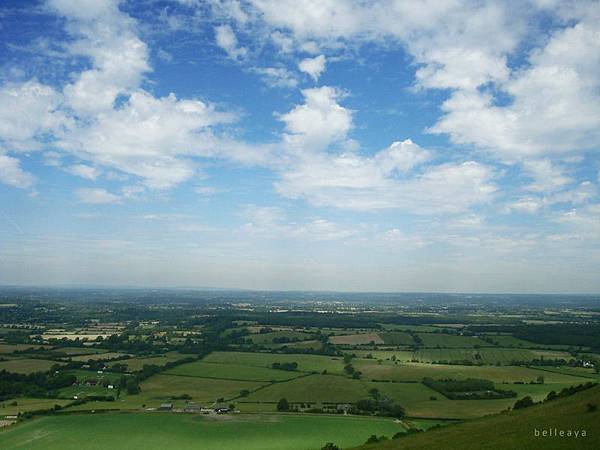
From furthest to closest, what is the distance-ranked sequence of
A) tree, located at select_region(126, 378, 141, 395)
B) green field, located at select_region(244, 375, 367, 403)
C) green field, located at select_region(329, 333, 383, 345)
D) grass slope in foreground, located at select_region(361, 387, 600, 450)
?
1. green field, located at select_region(329, 333, 383, 345)
2. tree, located at select_region(126, 378, 141, 395)
3. green field, located at select_region(244, 375, 367, 403)
4. grass slope in foreground, located at select_region(361, 387, 600, 450)

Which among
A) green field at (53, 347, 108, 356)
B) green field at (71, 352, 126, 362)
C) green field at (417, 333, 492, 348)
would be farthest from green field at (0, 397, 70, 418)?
green field at (417, 333, 492, 348)

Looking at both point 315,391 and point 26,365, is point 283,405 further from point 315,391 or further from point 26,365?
point 26,365

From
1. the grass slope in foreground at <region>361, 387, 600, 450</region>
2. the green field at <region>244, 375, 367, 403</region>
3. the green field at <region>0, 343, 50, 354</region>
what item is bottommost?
the green field at <region>0, 343, 50, 354</region>

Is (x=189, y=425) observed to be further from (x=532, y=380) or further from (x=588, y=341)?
(x=588, y=341)

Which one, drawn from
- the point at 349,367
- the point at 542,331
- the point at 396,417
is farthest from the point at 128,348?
the point at 542,331

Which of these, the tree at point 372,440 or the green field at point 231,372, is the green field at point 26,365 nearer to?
the green field at point 231,372

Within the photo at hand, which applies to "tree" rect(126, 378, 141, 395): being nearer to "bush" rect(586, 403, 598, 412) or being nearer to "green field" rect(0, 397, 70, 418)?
"green field" rect(0, 397, 70, 418)
